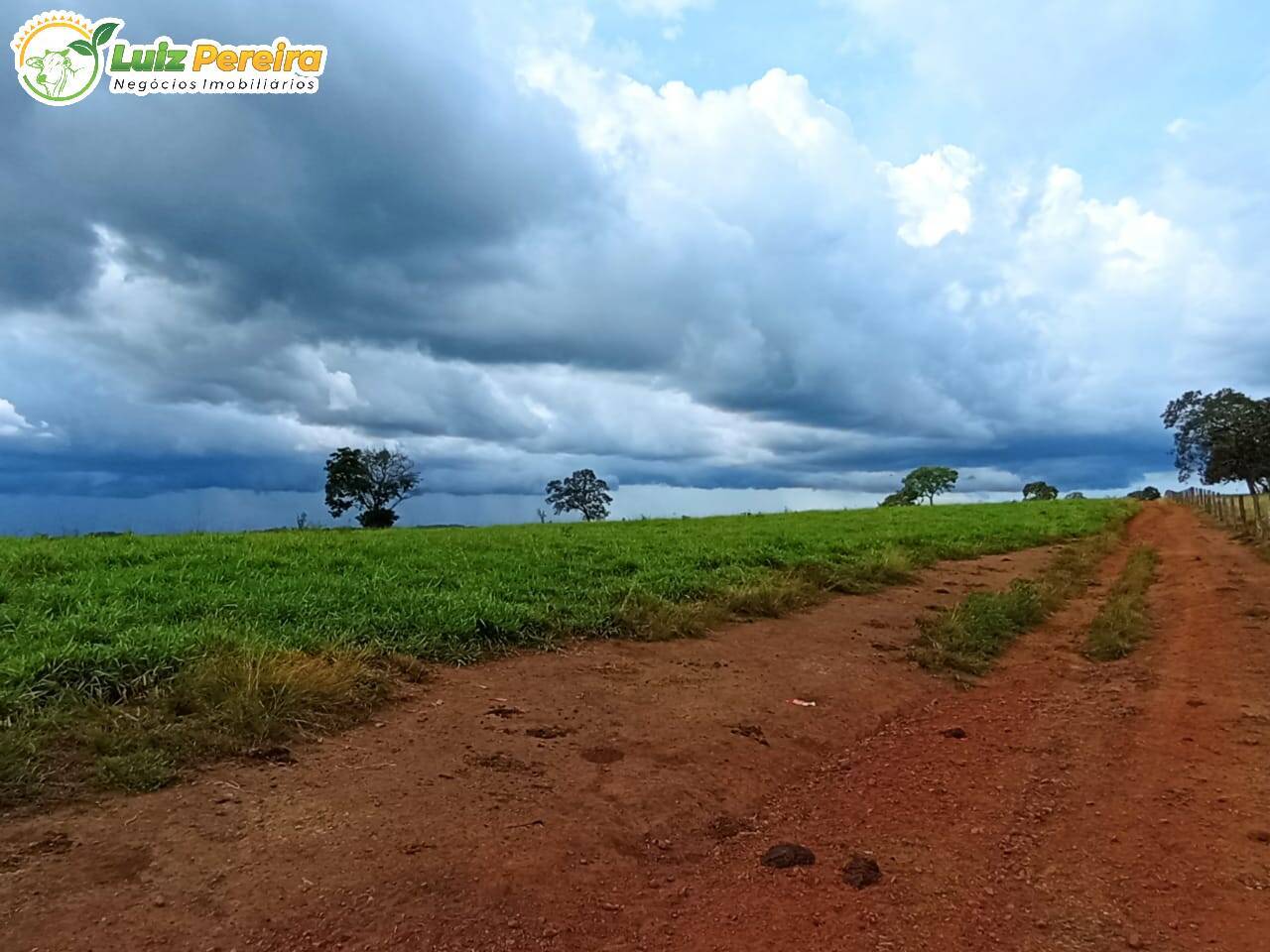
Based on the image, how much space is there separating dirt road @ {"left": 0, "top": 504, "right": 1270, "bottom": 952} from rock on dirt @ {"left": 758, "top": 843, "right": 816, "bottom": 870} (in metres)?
0.07

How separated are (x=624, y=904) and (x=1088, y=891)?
2.07 m

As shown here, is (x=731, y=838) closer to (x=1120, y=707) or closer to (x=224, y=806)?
(x=224, y=806)

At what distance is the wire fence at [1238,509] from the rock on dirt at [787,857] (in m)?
19.8

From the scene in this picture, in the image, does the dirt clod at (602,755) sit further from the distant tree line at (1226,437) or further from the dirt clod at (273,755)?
the distant tree line at (1226,437)

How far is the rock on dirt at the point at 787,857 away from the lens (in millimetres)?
3830

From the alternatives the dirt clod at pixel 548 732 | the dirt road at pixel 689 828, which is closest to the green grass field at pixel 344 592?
the dirt road at pixel 689 828

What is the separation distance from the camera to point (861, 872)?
3701 mm

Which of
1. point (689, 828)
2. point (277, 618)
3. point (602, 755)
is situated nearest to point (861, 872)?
point (689, 828)

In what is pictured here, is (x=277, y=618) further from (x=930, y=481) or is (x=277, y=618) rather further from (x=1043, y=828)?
(x=930, y=481)

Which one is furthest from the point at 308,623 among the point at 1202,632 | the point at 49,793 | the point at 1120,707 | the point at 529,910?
the point at 1202,632

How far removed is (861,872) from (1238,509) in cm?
2874

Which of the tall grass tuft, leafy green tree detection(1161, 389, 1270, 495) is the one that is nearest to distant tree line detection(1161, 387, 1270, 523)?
leafy green tree detection(1161, 389, 1270, 495)

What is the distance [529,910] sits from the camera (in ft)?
11.0

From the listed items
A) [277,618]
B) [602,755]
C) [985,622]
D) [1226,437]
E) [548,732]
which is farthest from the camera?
[1226,437]
